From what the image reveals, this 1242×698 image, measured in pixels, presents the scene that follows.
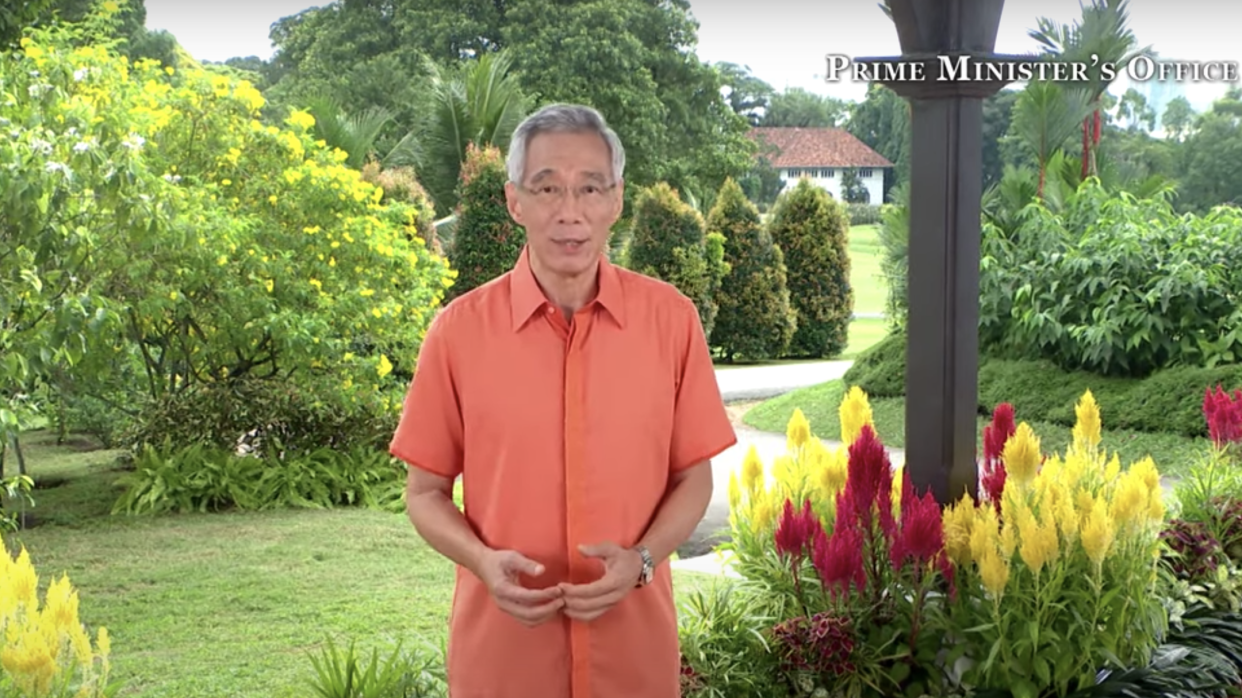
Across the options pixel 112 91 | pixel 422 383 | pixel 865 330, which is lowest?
pixel 865 330

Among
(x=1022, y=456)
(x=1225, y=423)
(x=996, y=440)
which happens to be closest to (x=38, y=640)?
(x=1022, y=456)

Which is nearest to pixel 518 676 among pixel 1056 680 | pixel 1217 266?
pixel 1056 680

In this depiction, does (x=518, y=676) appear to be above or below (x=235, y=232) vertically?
below

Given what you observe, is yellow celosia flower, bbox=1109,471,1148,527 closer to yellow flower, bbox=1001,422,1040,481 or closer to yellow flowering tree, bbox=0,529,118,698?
yellow flower, bbox=1001,422,1040,481

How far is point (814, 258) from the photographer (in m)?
14.2

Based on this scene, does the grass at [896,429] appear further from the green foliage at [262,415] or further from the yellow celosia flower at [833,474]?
the yellow celosia flower at [833,474]

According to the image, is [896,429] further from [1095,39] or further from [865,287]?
[865,287]

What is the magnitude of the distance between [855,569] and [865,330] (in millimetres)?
13628

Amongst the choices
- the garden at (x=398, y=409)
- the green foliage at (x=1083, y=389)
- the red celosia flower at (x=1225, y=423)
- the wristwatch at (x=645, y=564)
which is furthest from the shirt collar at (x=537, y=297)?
the green foliage at (x=1083, y=389)

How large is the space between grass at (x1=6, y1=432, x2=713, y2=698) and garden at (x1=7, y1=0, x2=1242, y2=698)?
22 millimetres

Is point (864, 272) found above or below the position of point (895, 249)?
below

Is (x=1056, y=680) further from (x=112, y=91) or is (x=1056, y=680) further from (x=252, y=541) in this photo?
(x=112, y=91)

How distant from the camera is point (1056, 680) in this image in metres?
3.26

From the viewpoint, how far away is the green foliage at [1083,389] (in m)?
8.20
